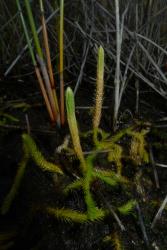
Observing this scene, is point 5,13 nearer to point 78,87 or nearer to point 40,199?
point 78,87

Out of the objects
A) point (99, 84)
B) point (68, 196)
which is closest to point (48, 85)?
point (99, 84)

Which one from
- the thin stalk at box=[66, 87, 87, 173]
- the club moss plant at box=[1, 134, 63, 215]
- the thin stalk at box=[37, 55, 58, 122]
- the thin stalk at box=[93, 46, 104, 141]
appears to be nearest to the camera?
the thin stalk at box=[66, 87, 87, 173]

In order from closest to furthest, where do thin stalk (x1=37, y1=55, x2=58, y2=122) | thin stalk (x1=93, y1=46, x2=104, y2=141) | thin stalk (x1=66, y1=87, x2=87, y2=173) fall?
thin stalk (x1=66, y1=87, x2=87, y2=173), thin stalk (x1=93, y1=46, x2=104, y2=141), thin stalk (x1=37, y1=55, x2=58, y2=122)

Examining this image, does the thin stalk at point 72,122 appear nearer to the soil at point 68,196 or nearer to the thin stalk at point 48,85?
the soil at point 68,196

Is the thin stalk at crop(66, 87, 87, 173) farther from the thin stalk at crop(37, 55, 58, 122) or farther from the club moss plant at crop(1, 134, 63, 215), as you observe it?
the thin stalk at crop(37, 55, 58, 122)

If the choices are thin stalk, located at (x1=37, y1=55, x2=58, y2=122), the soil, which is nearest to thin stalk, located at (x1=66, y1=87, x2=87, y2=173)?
the soil

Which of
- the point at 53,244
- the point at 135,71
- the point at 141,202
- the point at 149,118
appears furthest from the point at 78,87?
the point at 53,244

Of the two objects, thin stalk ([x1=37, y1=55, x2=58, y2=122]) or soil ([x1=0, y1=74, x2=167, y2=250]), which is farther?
thin stalk ([x1=37, y1=55, x2=58, y2=122])

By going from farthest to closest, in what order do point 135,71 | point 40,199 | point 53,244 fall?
point 135,71 → point 40,199 → point 53,244
